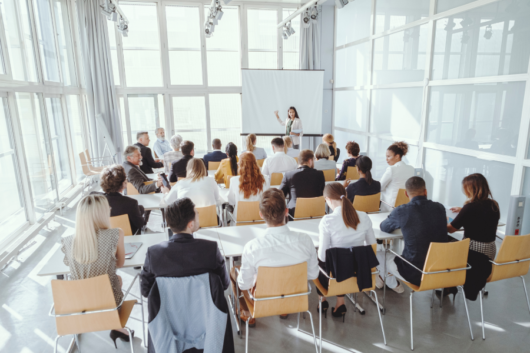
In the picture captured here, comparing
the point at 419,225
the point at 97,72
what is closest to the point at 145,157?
the point at 97,72

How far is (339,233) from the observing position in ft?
8.33

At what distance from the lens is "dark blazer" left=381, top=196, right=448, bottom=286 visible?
262 centimetres

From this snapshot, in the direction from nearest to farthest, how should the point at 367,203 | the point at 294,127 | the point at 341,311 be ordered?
the point at 341,311, the point at 367,203, the point at 294,127

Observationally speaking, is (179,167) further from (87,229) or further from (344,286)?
(344,286)

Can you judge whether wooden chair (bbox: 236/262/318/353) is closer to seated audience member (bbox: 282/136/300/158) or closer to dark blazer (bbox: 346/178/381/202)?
dark blazer (bbox: 346/178/381/202)

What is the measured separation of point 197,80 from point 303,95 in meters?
2.81

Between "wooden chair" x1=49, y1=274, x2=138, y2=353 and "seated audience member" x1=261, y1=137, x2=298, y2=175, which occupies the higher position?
"seated audience member" x1=261, y1=137, x2=298, y2=175

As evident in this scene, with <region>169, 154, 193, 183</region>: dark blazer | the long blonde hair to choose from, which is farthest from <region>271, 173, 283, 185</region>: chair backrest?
the long blonde hair

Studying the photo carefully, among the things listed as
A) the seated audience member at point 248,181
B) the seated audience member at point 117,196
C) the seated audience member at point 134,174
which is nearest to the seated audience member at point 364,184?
the seated audience member at point 248,181

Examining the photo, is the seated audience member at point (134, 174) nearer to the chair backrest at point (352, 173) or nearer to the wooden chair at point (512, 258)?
the chair backrest at point (352, 173)

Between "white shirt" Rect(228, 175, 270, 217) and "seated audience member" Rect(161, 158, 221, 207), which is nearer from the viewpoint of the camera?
"seated audience member" Rect(161, 158, 221, 207)

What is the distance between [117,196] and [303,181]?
1.93 meters

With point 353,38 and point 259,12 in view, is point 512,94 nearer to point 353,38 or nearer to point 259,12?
point 353,38

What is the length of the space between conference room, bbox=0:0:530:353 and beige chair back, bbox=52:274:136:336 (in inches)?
0.5
